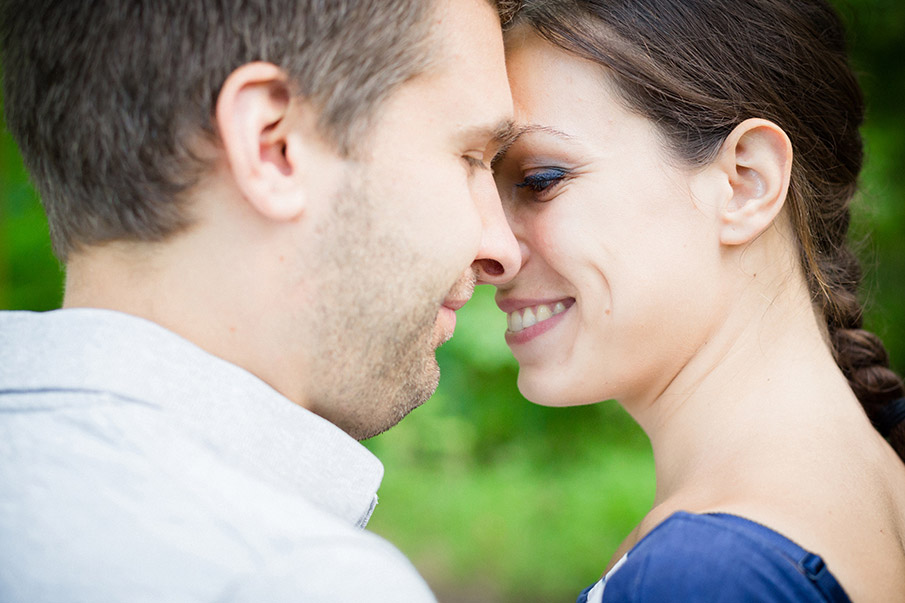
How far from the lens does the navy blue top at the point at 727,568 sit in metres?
1.69

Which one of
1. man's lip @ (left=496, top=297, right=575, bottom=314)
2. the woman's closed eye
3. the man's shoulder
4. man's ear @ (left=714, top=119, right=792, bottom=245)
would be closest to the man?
the man's shoulder

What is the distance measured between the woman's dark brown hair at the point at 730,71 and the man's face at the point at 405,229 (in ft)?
1.05

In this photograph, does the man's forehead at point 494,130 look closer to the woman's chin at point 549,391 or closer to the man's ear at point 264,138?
the man's ear at point 264,138

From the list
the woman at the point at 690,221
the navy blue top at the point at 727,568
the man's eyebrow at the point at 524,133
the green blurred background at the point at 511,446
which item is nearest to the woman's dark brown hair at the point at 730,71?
the woman at the point at 690,221

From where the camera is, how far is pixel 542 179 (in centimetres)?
240

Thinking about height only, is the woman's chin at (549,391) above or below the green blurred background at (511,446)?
above

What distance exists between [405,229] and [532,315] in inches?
29.9

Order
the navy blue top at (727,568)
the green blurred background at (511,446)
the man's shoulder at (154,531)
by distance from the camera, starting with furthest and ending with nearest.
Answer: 1. the green blurred background at (511,446)
2. the navy blue top at (727,568)
3. the man's shoulder at (154,531)

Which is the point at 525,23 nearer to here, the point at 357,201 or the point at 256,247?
the point at 357,201

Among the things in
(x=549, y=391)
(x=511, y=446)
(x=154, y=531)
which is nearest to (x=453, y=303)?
(x=549, y=391)

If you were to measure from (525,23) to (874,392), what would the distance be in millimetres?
1592

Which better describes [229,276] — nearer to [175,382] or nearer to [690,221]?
[175,382]

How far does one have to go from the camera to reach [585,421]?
5.26 meters

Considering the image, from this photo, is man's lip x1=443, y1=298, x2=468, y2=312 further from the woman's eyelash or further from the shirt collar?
the shirt collar
